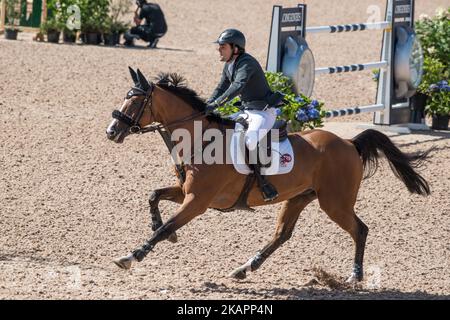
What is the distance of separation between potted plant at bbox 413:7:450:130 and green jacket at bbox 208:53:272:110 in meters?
7.07

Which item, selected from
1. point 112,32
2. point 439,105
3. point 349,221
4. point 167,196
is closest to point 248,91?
point 167,196

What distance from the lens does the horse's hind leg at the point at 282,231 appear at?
8391mm

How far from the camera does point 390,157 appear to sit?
9.17 meters

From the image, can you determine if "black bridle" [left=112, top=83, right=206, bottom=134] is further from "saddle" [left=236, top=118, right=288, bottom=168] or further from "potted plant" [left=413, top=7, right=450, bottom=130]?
"potted plant" [left=413, top=7, right=450, bottom=130]

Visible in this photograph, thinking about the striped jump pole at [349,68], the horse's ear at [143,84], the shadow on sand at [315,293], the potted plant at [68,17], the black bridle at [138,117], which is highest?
the potted plant at [68,17]

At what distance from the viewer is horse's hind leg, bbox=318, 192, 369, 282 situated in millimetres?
8523

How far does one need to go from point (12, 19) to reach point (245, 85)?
13.2m

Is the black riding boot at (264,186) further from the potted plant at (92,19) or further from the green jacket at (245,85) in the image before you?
the potted plant at (92,19)

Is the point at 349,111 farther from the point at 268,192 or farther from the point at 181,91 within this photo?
the point at 181,91

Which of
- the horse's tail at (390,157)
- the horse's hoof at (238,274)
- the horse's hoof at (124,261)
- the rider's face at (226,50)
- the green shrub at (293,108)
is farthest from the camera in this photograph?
the green shrub at (293,108)

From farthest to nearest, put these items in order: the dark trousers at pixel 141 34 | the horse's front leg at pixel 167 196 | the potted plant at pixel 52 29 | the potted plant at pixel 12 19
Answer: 1. the dark trousers at pixel 141 34
2. the potted plant at pixel 12 19
3. the potted plant at pixel 52 29
4. the horse's front leg at pixel 167 196

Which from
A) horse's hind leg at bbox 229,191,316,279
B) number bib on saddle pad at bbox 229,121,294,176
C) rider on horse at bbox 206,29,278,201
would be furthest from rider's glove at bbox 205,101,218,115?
horse's hind leg at bbox 229,191,316,279

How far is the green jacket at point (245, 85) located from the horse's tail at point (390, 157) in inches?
44.6

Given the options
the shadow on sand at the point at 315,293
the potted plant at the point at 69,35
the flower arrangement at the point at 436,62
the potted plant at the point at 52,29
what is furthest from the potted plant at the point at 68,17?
the shadow on sand at the point at 315,293
